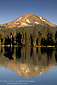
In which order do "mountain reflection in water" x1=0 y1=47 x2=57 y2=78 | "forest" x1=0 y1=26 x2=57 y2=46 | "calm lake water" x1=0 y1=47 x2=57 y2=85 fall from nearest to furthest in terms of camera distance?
"calm lake water" x1=0 y1=47 x2=57 y2=85 < "mountain reflection in water" x1=0 y1=47 x2=57 y2=78 < "forest" x1=0 y1=26 x2=57 y2=46

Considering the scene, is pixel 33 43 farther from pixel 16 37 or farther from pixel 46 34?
pixel 16 37

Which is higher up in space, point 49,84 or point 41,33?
point 41,33

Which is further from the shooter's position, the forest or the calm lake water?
the forest

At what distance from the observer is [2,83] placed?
801 inches

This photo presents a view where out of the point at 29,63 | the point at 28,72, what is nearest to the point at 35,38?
the point at 29,63

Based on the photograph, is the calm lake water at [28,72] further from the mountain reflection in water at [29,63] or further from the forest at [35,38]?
the forest at [35,38]

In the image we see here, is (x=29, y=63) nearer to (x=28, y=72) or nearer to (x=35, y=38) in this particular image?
(x=28, y=72)

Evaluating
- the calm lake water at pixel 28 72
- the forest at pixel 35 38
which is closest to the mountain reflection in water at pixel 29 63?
the calm lake water at pixel 28 72

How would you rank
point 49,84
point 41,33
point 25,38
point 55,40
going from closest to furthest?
point 49,84
point 55,40
point 41,33
point 25,38

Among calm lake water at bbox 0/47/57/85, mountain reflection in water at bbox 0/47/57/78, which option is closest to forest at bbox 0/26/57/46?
mountain reflection in water at bbox 0/47/57/78

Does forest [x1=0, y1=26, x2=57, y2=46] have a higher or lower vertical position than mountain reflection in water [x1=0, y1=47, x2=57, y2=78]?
higher

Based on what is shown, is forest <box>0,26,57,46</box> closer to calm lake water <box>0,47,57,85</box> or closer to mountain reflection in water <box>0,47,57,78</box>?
mountain reflection in water <box>0,47,57,78</box>

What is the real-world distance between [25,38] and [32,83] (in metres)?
146

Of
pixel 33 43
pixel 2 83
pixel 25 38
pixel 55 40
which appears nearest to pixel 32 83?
pixel 2 83
